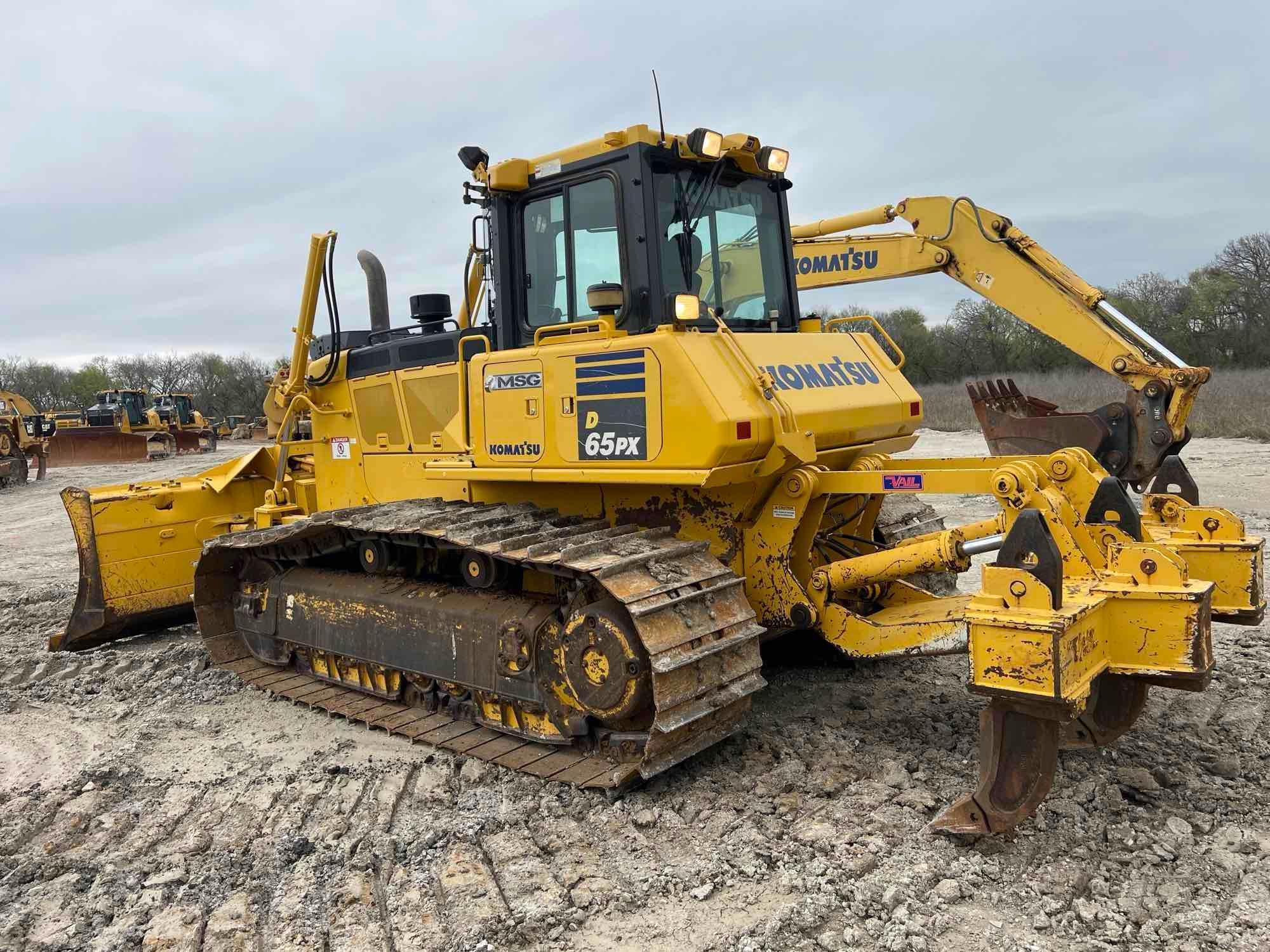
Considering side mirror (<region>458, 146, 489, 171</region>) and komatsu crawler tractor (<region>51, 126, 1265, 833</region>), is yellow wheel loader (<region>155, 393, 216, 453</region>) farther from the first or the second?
side mirror (<region>458, 146, 489, 171</region>)

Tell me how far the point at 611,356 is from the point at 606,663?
141cm

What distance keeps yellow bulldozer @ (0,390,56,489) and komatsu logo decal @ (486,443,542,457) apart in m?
21.0

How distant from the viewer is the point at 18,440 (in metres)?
23.0

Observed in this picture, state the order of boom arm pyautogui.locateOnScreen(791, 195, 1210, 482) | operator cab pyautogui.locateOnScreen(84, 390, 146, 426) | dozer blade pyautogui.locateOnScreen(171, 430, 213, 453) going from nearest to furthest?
boom arm pyautogui.locateOnScreen(791, 195, 1210, 482) → operator cab pyautogui.locateOnScreen(84, 390, 146, 426) → dozer blade pyautogui.locateOnScreen(171, 430, 213, 453)

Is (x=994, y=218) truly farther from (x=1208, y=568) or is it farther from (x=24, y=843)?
(x=24, y=843)

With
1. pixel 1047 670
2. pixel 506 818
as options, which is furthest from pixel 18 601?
pixel 1047 670

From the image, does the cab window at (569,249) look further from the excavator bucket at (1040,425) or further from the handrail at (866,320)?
the excavator bucket at (1040,425)

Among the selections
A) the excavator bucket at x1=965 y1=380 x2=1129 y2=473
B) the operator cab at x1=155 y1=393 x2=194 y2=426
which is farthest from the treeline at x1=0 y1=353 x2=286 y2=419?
the excavator bucket at x1=965 y1=380 x2=1129 y2=473

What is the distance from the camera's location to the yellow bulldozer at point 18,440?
875 inches

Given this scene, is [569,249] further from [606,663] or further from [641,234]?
[606,663]

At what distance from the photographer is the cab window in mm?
4848

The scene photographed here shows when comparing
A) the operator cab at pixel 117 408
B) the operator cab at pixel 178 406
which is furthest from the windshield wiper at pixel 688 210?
the operator cab at pixel 178 406

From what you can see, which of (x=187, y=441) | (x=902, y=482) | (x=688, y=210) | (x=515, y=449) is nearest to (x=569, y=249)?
(x=688, y=210)

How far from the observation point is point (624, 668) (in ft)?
14.1
